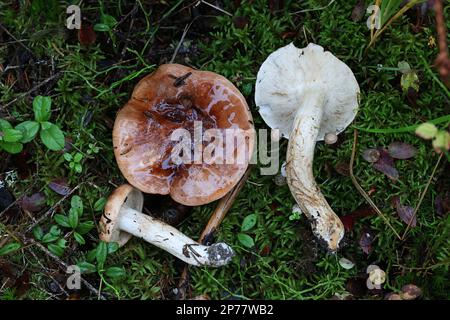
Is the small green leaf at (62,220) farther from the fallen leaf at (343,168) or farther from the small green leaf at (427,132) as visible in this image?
the small green leaf at (427,132)

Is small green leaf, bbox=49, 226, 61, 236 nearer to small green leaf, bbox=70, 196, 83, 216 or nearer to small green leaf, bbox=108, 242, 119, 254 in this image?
small green leaf, bbox=70, 196, 83, 216

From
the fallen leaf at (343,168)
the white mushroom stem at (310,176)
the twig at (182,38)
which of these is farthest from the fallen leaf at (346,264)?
the twig at (182,38)

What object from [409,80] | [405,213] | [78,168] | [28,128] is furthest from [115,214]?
[409,80]

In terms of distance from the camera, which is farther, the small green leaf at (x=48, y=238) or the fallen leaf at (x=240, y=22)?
the fallen leaf at (x=240, y=22)

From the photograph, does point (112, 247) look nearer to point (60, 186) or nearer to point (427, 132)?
point (60, 186)

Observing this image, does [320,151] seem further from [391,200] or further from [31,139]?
[31,139]
